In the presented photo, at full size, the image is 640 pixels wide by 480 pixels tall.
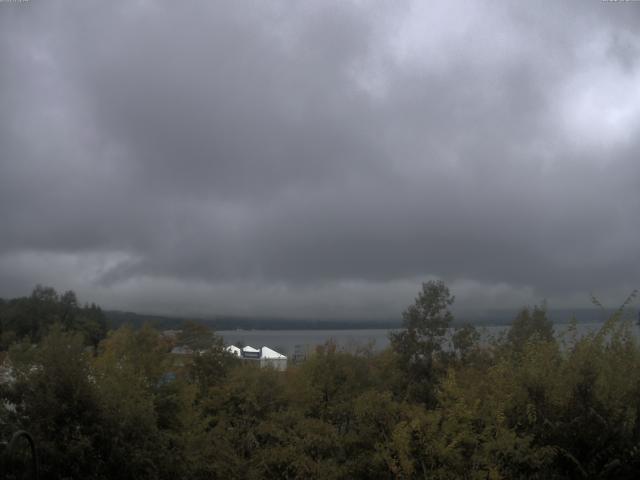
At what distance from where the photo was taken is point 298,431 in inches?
803

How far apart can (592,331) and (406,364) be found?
47.6 feet

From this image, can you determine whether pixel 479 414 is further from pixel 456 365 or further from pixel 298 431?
pixel 456 365

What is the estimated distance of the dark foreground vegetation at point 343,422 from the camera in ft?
45.1

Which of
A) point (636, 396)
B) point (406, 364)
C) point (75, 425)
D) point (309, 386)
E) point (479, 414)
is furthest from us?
point (406, 364)

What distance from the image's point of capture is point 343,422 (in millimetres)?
21859

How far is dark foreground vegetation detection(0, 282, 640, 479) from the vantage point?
13.8 meters

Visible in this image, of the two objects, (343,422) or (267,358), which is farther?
(267,358)

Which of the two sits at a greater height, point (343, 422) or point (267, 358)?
point (267, 358)

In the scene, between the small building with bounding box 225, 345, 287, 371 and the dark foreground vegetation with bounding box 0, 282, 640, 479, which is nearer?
the dark foreground vegetation with bounding box 0, 282, 640, 479

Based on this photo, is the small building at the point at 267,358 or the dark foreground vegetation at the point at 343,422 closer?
the dark foreground vegetation at the point at 343,422

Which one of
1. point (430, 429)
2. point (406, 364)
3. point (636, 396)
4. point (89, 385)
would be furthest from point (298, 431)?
point (406, 364)

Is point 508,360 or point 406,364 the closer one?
point 508,360

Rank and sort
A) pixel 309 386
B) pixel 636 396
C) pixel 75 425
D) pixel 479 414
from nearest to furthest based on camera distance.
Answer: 1. pixel 75 425
2. pixel 636 396
3. pixel 479 414
4. pixel 309 386

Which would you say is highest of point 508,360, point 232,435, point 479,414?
point 508,360
